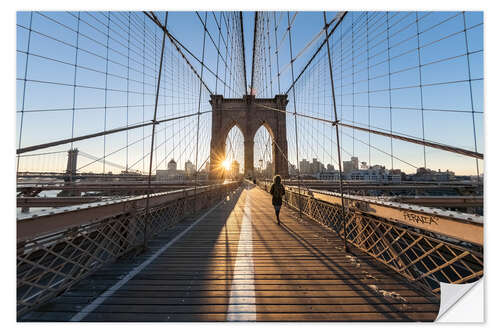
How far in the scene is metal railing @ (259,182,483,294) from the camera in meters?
1.64

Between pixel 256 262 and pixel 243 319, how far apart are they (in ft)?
3.39

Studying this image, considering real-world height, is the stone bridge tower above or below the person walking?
above

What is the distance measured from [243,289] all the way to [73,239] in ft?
6.14

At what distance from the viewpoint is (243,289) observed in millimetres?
2135

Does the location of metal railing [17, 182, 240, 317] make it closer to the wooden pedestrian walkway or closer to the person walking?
the wooden pedestrian walkway

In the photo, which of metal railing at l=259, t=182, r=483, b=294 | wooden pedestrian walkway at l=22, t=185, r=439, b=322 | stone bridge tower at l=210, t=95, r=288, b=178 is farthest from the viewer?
stone bridge tower at l=210, t=95, r=288, b=178

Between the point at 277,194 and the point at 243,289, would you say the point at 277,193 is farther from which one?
the point at 243,289

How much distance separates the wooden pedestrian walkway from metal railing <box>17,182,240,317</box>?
141 mm

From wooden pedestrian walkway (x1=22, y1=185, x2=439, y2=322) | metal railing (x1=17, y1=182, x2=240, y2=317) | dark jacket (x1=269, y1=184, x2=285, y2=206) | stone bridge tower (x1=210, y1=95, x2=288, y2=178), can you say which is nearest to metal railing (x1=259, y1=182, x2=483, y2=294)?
wooden pedestrian walkway (x1=22, y1=185, x2=439, y2=322)

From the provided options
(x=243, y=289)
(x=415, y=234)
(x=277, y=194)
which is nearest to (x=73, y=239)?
(x=243, y=289)

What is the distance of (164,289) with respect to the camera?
213 cm
